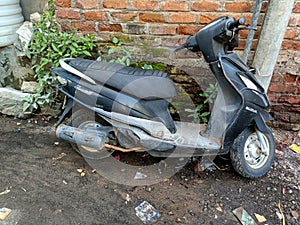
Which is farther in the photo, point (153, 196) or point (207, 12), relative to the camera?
point (207, 12)

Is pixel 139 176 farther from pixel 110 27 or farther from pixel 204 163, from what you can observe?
pixel 110 27

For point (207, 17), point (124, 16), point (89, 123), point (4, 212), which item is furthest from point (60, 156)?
point (207, 17)

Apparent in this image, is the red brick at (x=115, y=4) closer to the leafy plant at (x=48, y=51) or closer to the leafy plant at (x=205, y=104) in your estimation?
the leafy plant at (x=48, y=51)

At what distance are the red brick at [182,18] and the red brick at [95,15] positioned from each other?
0.60 meters

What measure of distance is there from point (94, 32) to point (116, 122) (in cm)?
104

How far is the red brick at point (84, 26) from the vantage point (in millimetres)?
2510

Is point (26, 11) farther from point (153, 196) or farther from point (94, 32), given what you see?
point (153, 196)

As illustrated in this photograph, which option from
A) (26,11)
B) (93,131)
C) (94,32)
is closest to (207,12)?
(94,32)

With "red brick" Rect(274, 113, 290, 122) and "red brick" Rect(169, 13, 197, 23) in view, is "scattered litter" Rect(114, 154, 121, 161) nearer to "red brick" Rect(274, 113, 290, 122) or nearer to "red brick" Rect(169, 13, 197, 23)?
"red brick" Rect(169, 13, 197, 23)

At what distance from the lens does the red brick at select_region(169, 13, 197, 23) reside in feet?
7.55

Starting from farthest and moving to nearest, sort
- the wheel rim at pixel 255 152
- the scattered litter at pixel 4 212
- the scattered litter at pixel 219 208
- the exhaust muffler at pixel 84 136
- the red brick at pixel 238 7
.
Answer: the red brick at pixel 238 7, the wheel rim at pixel 255 152, the exhaust muffler at pixel 84 136, the scattered litter at pixel 219 208, the scattered litter at pixel 4 212

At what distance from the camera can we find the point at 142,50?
251cm

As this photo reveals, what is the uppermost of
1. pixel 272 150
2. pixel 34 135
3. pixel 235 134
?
pixel 235 134

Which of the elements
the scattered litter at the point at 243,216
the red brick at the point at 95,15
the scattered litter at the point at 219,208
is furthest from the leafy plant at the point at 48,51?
the scattered litter at the point at 243,216
